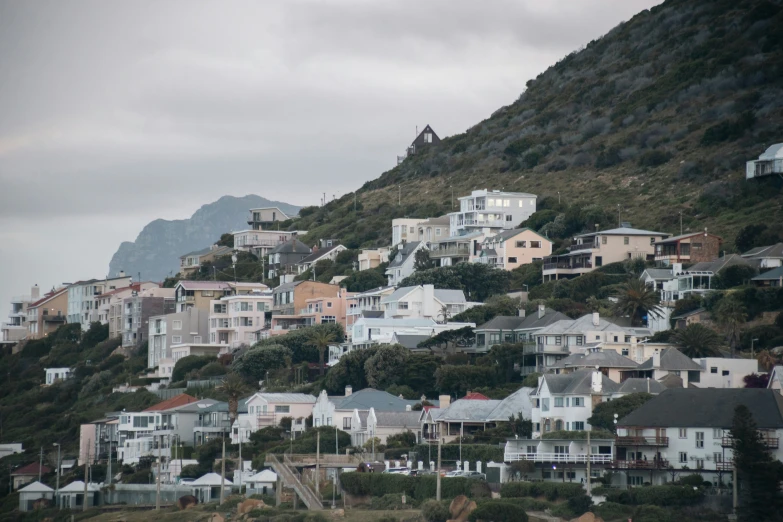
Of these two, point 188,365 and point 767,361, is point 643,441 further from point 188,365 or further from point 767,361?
point 188,365

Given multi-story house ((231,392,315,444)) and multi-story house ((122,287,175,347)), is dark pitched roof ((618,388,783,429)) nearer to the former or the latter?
multi-story house ((231,392,315,444))

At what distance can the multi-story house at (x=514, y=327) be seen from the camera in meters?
91.9

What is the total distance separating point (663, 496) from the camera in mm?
60812

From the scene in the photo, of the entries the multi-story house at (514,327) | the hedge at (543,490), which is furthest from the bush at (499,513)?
the multi-story house at (514,327)

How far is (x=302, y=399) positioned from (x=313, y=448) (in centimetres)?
1139

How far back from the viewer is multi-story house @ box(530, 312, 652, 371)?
86.0 m

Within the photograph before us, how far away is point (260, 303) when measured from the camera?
123m

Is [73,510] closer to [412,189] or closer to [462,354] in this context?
[462,354]

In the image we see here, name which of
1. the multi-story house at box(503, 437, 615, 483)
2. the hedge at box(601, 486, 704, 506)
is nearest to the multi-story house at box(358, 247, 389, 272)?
the multi-story house at box(503, 437, 615, 483)

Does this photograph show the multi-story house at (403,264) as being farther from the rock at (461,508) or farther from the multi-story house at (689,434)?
the rock at (461,508)

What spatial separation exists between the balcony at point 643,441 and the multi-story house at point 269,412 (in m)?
28.6

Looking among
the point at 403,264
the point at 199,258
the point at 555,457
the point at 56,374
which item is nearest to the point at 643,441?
the point at 555,457

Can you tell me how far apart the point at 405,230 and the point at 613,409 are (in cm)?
6686

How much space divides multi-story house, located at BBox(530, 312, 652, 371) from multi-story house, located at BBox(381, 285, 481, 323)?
19093mm
